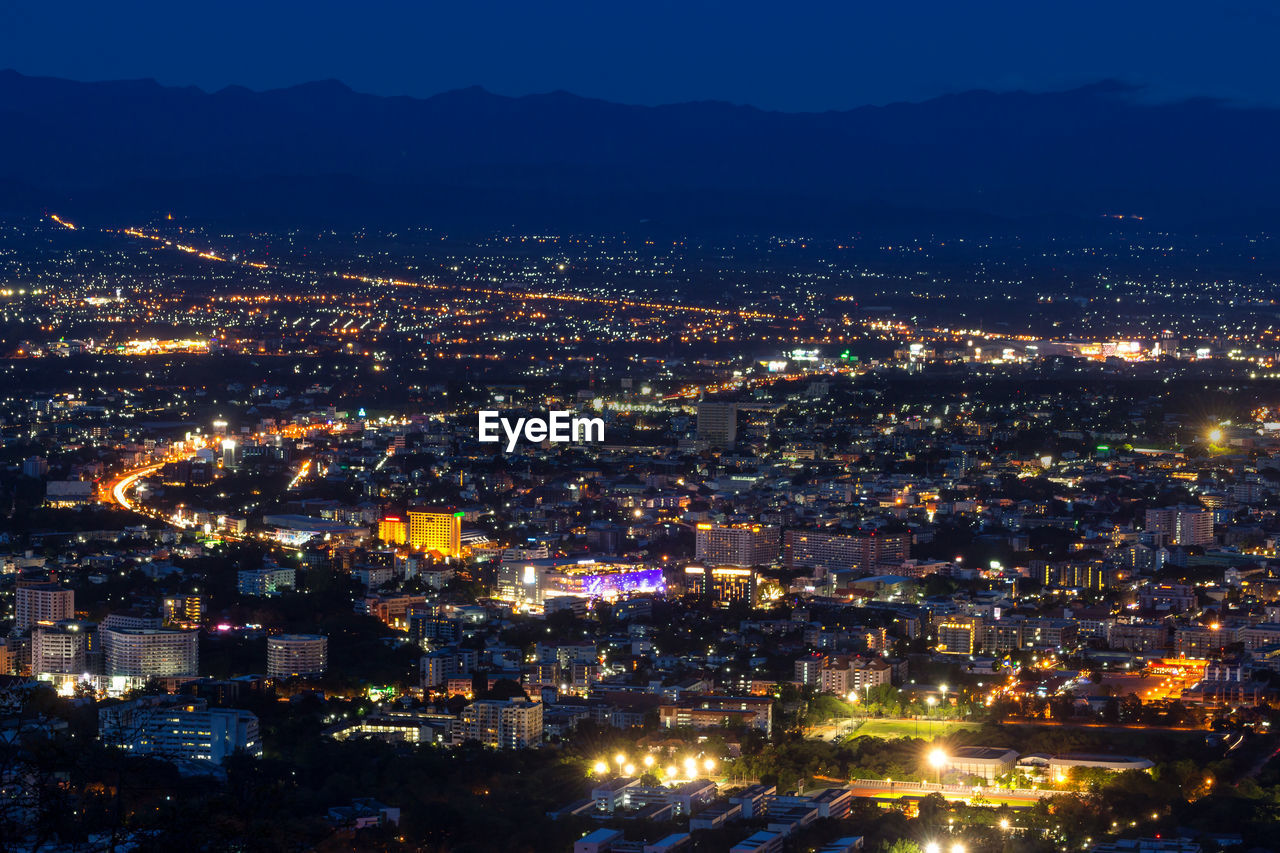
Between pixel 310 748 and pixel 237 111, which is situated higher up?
pixel 237 111

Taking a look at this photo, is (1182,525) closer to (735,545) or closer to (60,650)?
(735,545)

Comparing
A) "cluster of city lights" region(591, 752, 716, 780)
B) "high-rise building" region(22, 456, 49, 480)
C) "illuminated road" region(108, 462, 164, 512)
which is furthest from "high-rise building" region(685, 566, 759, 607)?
"high-rise building" region(22, 456, 49, 480)

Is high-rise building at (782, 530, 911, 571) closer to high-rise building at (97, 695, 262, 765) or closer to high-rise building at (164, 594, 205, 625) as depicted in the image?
high-rise building at (164, 594, 205, 625)

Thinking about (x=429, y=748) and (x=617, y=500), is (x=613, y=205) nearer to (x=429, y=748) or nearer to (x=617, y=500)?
(x=617, y=500)

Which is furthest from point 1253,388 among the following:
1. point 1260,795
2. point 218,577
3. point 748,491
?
point 1260,795

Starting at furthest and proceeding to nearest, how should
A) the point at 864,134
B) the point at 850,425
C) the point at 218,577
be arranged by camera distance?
1. the point at 864,134
2. the point at 850,425
3. the point at 218,577

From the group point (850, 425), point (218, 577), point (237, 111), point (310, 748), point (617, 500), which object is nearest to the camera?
point (310, 748)
